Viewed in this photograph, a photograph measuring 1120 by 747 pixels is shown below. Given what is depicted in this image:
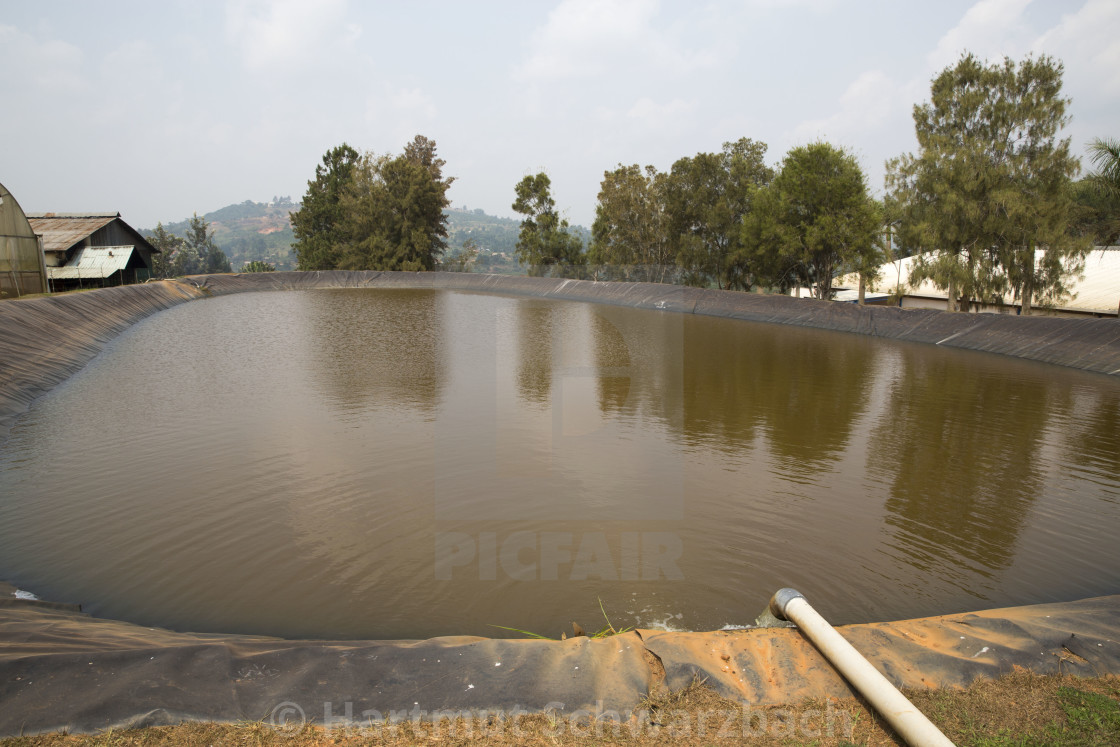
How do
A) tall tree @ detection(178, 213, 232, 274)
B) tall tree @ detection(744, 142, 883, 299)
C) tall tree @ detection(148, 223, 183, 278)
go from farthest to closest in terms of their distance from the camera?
tall tree @ detection(178, 213, 232, 274)
tall tree @ detection(148, 223, 183, 278)
tall tree @ detection(744, 142, 883, 299)

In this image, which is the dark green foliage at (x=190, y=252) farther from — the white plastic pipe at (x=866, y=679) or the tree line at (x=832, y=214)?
the white plastic pipe at (x=866, y=679)

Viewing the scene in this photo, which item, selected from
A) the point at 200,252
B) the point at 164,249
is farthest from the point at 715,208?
the point at 200,252

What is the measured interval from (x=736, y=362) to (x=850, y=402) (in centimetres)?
355

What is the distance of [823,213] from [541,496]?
20.9 meters

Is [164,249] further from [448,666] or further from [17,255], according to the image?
[448,666]

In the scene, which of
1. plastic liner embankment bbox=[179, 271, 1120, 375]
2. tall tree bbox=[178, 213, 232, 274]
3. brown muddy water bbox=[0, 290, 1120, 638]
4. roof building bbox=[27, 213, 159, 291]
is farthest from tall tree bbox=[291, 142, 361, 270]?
brown muddy water bbox=[0, 290, 1120, 638]

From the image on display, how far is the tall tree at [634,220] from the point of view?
30969mm

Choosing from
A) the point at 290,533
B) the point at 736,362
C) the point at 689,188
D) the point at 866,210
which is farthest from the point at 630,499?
the point at 689,188

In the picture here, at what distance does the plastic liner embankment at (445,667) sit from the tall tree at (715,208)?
81.5 ft

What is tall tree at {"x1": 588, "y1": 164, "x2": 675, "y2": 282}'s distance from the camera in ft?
102

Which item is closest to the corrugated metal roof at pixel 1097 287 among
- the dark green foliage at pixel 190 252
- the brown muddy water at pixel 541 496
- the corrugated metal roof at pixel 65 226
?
the brown muddy water at pixel 541 496

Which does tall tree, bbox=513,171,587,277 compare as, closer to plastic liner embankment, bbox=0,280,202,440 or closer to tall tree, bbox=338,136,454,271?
tall tree, bbox=338,136,454,271

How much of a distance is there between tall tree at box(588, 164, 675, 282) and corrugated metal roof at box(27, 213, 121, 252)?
21626mm

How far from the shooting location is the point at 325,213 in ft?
137
